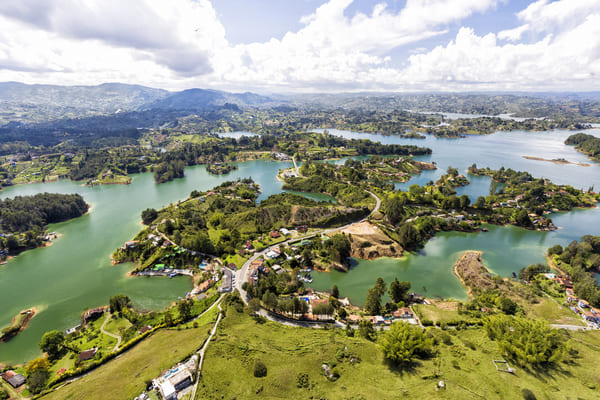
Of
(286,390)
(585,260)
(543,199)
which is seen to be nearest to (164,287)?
(286,390)

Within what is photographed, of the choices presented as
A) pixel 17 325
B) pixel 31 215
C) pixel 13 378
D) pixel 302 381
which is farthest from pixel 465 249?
pixel 31 215

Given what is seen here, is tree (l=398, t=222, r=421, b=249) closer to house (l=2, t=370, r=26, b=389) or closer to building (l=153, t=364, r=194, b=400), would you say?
building (l=153, t=364, r=194, b=400)

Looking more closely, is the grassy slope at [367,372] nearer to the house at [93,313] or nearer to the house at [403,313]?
the house at [403,313]

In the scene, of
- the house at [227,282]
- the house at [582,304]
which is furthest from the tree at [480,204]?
the house at [227,282]

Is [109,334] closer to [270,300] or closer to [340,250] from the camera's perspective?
[270,300]

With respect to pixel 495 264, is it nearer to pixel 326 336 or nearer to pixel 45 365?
pixel 326 336

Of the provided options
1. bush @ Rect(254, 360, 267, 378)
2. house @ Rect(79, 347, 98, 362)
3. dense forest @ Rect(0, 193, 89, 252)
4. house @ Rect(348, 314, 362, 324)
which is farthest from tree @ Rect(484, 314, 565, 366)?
dense forest @ Rect(0, 193, 89, 252)
